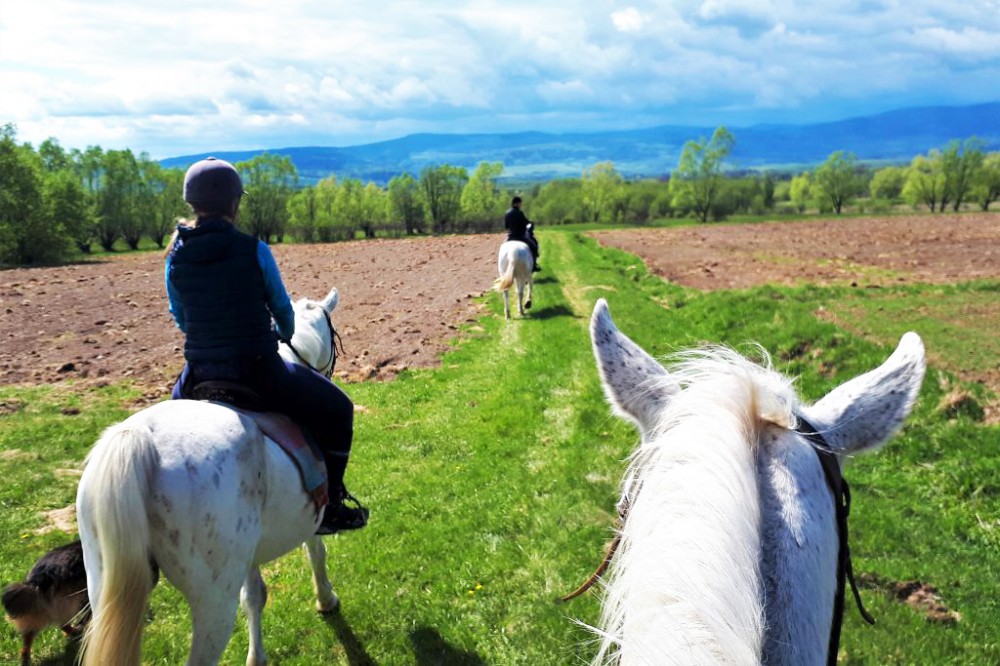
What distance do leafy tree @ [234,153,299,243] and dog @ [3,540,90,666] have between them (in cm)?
7309

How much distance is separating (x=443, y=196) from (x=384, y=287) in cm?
6777

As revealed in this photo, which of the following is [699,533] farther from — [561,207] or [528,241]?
[561,207]

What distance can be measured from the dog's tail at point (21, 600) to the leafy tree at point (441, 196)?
84058 mm

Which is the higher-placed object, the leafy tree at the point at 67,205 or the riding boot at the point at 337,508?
the leafy tree at the point at 67,205

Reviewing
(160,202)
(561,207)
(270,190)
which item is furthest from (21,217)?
(561,207)

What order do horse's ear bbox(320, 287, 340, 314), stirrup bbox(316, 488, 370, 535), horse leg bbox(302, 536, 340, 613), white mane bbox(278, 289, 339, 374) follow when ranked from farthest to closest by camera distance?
horse's ear bbox(320, 287, 340, 314), white mane bbox(278, 289, 339, 374), horse leg bbox(302, 536, 340, 613), stirrup bbox(316, 488, 370, 535)

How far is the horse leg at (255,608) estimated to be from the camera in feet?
12.9

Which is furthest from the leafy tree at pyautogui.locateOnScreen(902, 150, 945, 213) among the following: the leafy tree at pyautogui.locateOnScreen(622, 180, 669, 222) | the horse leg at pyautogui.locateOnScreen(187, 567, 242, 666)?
the horse leg at pyautogui.locateOnScreen(187, 567, 242, 666)

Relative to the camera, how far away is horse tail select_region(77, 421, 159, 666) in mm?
2576

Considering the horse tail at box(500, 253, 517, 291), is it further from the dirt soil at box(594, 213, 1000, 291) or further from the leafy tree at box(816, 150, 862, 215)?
the leafy tree at box(816, 150, 862, 215)

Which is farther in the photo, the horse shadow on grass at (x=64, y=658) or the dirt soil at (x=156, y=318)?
the dirt soil at (x=156, y=318)

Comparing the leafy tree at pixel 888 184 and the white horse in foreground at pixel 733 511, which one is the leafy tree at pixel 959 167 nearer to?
the leafy tree at pixel 888 184

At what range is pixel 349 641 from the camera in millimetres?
4543

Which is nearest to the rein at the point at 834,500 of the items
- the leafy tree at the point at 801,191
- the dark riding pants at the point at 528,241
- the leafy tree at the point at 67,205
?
the dark riding pants at the point at 528,241
